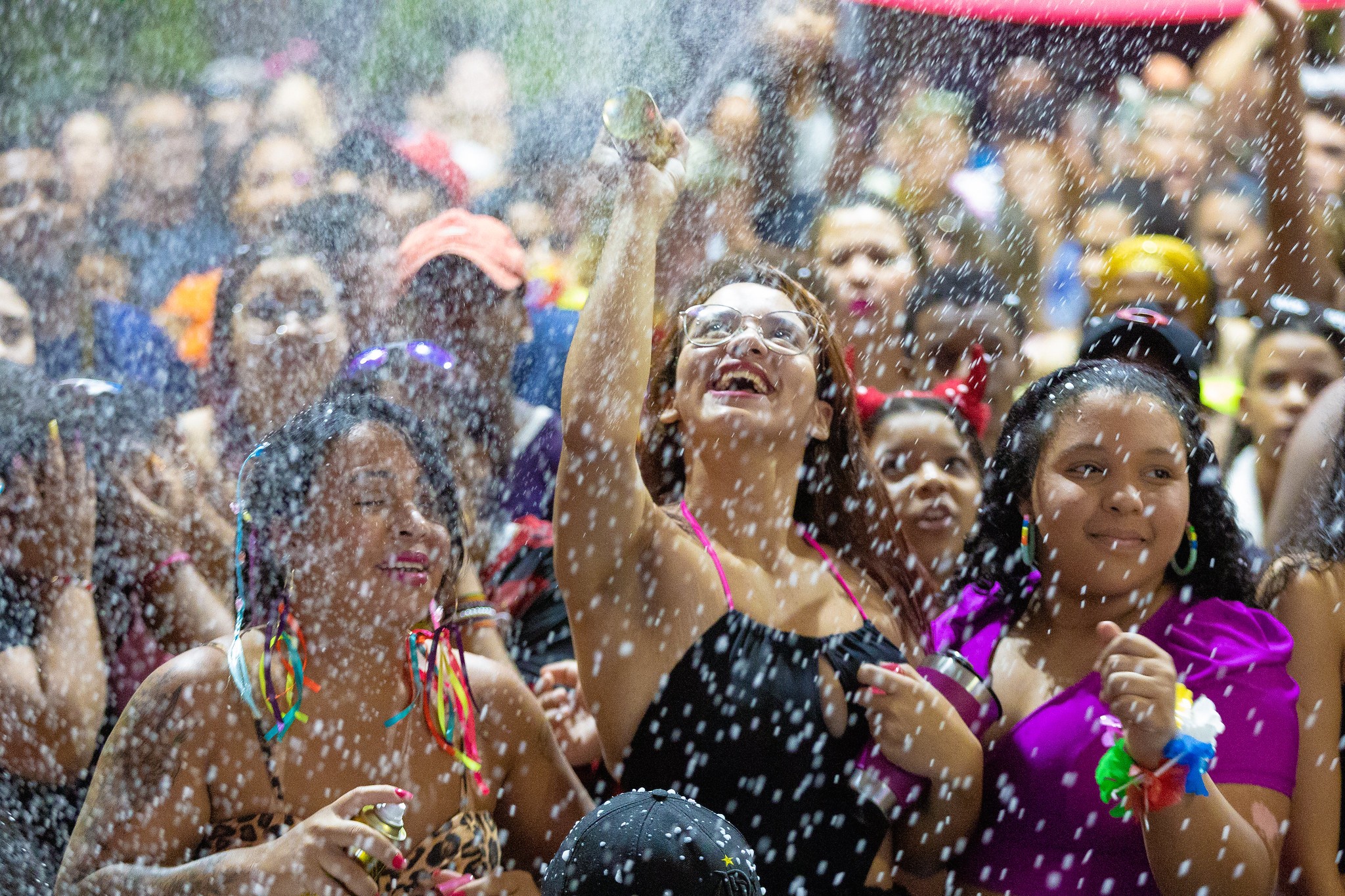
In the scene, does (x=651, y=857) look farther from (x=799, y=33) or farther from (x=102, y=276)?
(x=799, y=33)

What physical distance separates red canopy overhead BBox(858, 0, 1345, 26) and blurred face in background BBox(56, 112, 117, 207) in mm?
2743

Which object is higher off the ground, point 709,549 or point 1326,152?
point 1326,152

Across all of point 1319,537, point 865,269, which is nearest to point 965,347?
point 865,269

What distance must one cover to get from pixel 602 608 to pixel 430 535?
307mm

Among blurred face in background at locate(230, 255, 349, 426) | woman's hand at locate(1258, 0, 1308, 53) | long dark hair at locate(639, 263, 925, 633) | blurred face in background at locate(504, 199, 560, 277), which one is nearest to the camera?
long dark hair at locate(639, 263, 925, 633)

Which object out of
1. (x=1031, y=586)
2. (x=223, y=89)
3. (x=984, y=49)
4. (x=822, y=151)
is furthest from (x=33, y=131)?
(x=1031, y=586)

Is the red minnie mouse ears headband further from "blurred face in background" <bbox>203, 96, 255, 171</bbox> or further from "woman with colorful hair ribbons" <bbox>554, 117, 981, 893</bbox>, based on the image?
"blurred face in background" <bbox>203, 96, 255, 171</bbox>

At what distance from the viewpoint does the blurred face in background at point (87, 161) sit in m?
4.59

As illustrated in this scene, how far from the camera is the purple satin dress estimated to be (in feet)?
6.91

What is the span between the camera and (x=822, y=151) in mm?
4430

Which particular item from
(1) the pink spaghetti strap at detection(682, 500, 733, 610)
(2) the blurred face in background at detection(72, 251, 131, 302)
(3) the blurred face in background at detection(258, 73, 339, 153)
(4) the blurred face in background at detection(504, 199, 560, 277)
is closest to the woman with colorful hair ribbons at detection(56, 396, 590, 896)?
(1) the pink spaghetti strap at detection(682, 500, 733, 610)

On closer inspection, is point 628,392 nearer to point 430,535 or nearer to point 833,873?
point 430,535

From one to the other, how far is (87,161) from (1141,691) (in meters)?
4.00

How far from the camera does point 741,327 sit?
2.44 m
